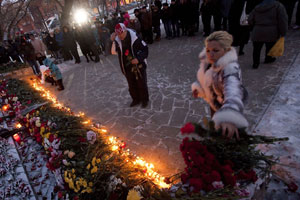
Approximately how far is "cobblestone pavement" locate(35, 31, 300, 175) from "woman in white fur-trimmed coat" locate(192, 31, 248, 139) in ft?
5.75

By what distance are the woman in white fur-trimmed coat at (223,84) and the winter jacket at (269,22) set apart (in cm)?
408

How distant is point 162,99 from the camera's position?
5.75 meters

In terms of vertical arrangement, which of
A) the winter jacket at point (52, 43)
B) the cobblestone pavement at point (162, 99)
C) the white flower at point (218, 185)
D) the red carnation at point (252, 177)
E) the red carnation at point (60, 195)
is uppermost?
the winter jacket at point (52, 43)

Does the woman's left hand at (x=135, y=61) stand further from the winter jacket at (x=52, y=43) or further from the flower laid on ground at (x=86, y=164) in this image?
the winter jacket at (x=52, y=43)

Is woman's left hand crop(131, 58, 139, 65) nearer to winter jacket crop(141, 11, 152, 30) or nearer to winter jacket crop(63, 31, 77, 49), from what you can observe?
winter jacket crop(141, 11, 152, 30)

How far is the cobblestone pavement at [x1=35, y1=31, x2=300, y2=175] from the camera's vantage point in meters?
4.15

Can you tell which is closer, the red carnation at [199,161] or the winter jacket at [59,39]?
the red carnation at [199,161]

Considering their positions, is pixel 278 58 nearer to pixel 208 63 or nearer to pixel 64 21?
pixel 208 63

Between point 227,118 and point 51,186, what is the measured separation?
8.13 feet

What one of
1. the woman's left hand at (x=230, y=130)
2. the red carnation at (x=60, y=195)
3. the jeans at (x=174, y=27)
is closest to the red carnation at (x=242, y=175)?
the woman's left hand at (x=230, y=130)

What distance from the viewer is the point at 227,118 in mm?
1516

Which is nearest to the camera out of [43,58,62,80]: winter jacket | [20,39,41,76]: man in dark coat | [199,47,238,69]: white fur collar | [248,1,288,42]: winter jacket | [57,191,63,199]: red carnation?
[199,47,238,69]: white fur collar

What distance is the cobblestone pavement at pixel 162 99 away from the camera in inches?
163

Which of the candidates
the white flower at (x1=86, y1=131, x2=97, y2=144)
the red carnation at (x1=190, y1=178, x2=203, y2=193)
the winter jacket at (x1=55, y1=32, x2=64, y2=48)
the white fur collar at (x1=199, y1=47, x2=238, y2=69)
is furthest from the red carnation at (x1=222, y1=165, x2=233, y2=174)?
the winter jacket at (x1=55, y1=32, x2=64, y2=48)
